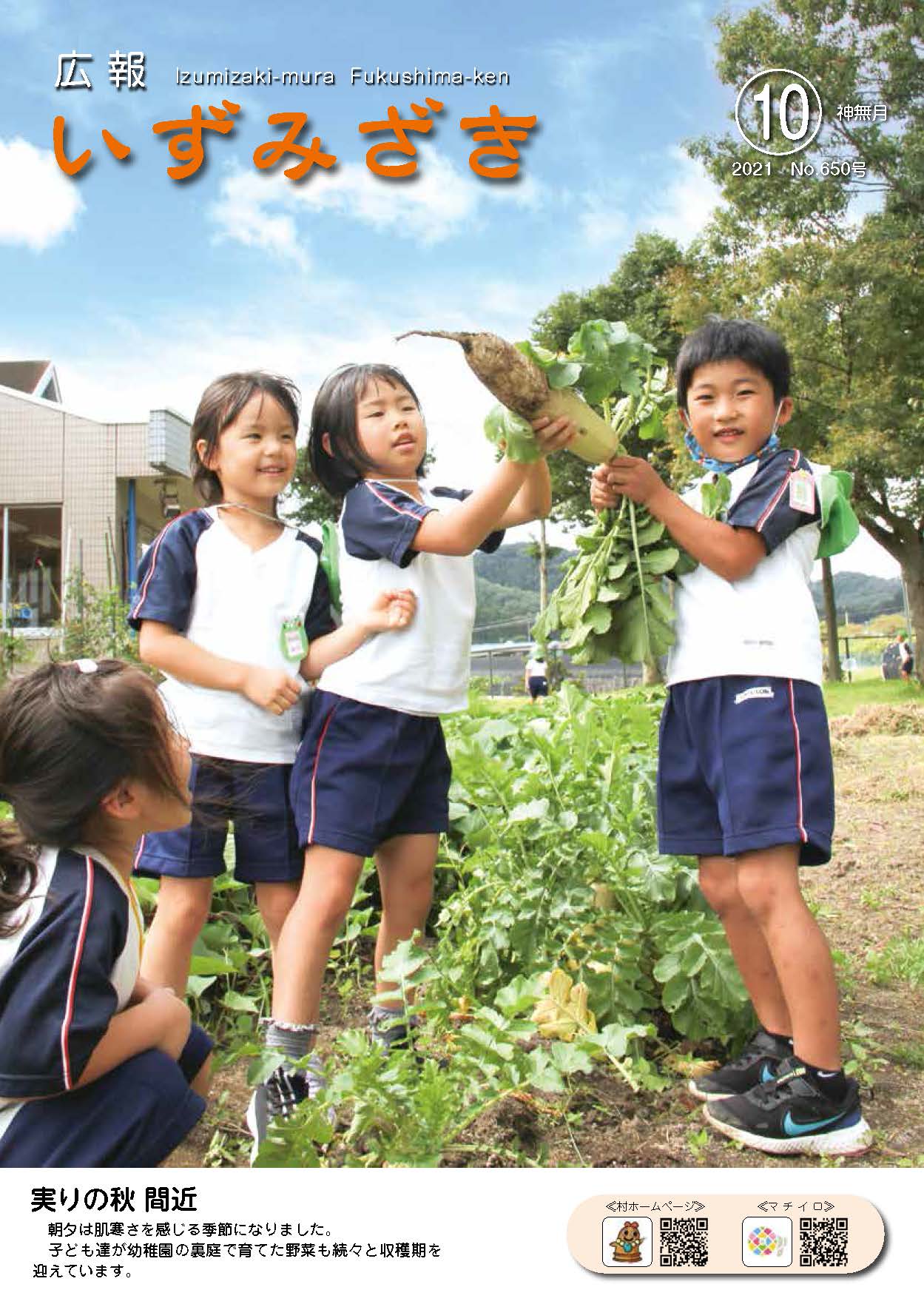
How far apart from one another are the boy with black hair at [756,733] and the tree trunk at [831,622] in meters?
13.1

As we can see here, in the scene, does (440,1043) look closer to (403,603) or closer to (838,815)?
(403,603)

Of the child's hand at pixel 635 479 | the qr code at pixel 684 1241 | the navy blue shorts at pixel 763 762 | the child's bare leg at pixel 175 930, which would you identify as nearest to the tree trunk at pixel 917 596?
the navy blue shorts at pixel 763 762

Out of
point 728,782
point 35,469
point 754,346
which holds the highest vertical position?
point 35,469

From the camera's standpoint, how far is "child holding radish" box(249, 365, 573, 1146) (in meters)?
1.79

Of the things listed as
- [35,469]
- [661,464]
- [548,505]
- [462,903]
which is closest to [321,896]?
[462,903]

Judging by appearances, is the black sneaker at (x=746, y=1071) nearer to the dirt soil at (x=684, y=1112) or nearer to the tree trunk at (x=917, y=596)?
the dirt soil at (x=684, y=1112)

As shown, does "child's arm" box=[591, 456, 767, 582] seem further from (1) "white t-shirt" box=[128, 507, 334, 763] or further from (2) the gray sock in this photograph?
(2) the gray sock

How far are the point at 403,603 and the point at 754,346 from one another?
73cm

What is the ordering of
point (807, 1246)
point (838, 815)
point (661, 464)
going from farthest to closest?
point (661, 464) → point (838, 815) → point (807, 1246)

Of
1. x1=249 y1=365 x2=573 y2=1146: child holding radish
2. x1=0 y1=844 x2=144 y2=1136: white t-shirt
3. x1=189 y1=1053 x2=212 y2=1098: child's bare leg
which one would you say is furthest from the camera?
x1=249 y1=365 x2=573 y2=1146: child holding radish

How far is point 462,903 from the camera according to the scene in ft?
7.23

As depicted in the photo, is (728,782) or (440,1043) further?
(440,1043)

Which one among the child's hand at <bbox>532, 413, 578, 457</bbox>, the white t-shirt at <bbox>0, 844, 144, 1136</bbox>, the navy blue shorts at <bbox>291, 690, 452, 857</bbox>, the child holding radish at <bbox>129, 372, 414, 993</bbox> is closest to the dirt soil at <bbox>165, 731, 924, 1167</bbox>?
the child holding radish at <bbox>129, 372, 414, 993</bbox>

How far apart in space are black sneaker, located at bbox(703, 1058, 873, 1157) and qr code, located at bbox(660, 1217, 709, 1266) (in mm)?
415
